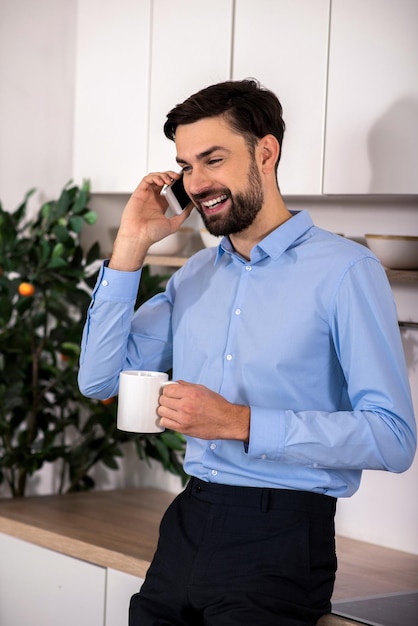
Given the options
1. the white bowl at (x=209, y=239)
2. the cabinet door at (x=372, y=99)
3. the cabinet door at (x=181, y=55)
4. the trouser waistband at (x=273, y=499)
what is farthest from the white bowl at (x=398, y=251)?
the trouser waistband at (x=273, y=499)

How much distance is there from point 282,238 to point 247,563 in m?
0.58

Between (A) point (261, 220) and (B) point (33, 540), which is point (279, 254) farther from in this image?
(B) point (33, 540)

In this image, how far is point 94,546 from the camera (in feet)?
7.79

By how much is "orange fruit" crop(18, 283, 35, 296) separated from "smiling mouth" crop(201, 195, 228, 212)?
117cm

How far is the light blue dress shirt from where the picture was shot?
62.7 inches

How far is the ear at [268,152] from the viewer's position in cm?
183

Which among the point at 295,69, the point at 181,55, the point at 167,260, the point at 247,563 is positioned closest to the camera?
the point at 247,563

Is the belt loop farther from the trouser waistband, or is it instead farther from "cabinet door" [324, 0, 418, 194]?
"cabinet door" [324, 0, 418, 194]

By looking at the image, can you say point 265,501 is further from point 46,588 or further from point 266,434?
point 46,588

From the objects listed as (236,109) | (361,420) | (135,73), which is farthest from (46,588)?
(135,73)

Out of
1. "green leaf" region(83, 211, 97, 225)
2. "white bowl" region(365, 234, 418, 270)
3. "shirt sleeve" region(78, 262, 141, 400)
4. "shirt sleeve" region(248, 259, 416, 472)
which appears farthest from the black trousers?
"green leaf" region(83, 211, 97, 225)

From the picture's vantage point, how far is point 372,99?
225 cm

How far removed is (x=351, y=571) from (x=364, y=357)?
87 centimetres

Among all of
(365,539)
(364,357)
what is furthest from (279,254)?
(365,539)
